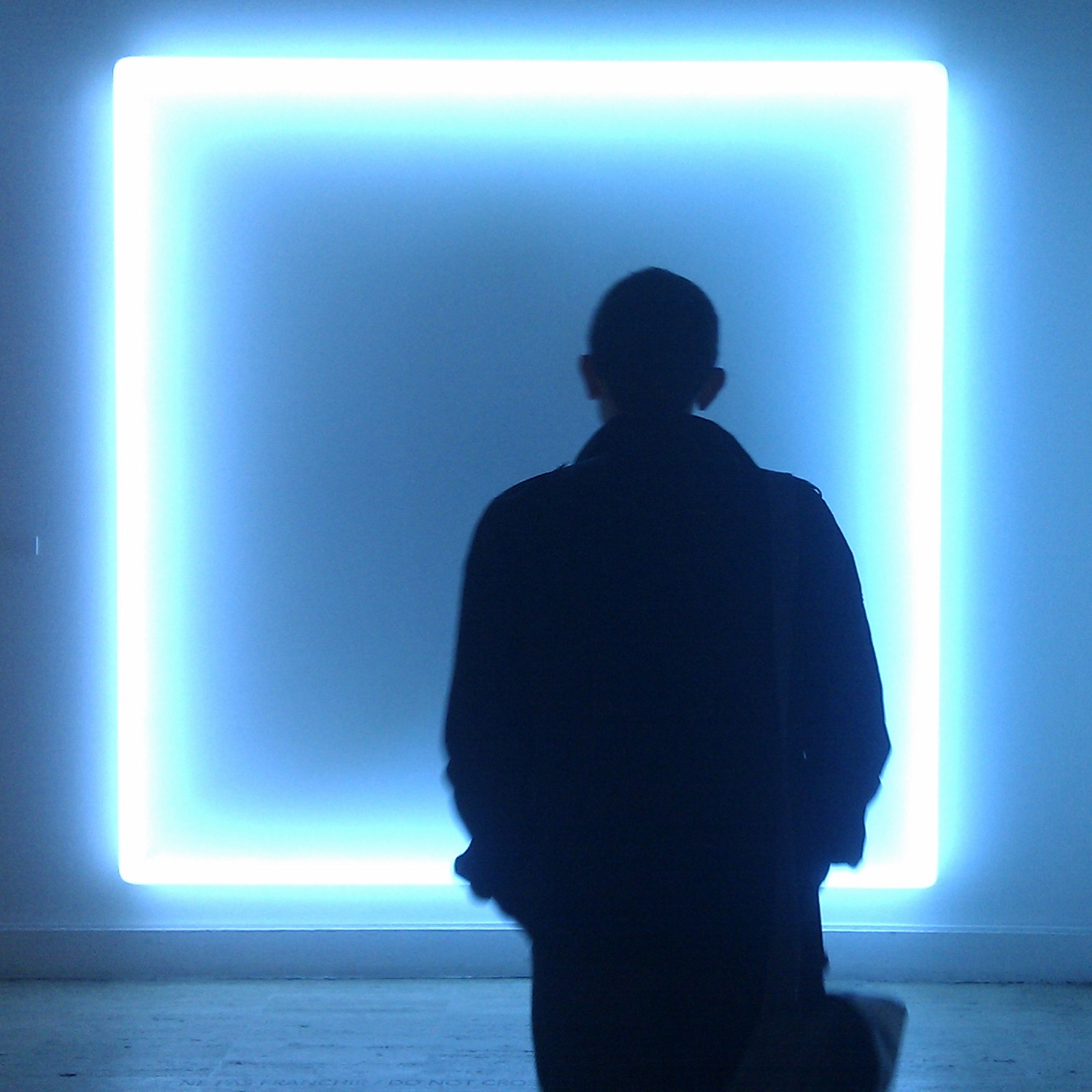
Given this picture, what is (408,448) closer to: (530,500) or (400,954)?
(400,954)

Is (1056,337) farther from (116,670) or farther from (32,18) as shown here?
(32,18)

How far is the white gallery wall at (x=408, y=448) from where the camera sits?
2564mm

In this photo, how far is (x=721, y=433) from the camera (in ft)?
3.26

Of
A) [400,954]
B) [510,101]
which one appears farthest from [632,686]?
[510,101]

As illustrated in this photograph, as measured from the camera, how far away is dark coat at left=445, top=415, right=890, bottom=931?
94 cm

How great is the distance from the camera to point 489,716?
1.00 metres

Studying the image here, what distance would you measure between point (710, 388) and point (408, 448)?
167cm

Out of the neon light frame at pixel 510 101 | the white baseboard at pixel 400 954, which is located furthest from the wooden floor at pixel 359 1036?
the neon light frame at pixel 510 101

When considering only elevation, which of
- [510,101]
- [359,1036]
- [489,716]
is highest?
[510,101]

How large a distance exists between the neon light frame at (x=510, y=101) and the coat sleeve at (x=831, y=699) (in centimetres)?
164

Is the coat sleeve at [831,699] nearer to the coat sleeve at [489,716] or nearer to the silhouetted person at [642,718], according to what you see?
the silhouetted person at [642,718]

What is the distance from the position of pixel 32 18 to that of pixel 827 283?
2127 mm

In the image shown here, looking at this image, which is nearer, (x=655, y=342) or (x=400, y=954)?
(x=655, y=342)

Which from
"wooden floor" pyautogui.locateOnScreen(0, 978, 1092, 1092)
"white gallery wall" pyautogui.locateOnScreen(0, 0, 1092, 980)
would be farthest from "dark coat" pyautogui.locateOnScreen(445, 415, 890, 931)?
"white gallery wall" pyautogui.locateOnScreen(0, 0, 1092, 980)
